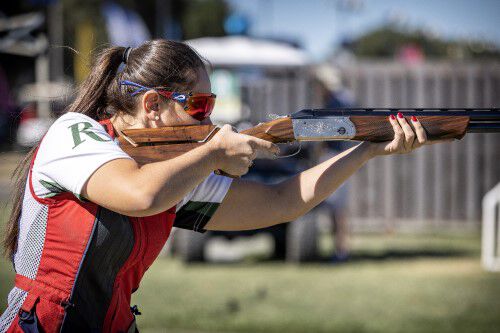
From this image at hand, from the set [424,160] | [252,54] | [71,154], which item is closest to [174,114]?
[71,154]

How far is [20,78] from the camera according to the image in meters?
54.5

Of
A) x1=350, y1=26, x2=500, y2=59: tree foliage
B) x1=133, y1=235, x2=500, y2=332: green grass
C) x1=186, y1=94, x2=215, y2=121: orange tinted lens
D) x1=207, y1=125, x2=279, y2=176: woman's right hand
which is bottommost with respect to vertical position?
x1=133, y1=235, x2=500, y2=332: green grass

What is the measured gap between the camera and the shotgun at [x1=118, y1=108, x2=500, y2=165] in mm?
2824

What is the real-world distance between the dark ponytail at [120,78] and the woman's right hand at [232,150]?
336 mm

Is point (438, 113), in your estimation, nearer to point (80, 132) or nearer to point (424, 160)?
point (80, 132)

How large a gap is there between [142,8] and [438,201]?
183 feet

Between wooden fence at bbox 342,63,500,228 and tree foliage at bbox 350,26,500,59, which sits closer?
wooden fence at bbox 342,63,500,228

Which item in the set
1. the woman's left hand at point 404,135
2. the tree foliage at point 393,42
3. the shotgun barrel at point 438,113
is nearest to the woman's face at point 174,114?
the shotgun barrel at point 438,113

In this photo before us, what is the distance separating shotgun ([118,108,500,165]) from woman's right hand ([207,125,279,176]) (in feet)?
0.55

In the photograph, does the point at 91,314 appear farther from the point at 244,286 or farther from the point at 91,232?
the point at 244,286

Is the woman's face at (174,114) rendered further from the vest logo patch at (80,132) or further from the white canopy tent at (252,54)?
the white canopy tent at (252,54)

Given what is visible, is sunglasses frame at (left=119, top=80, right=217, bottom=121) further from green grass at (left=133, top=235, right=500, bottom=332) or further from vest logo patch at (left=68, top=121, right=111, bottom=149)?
green grass at (left=133, top=235, right=500, bottom=332)

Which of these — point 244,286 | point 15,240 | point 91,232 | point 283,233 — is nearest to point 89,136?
point 91,232

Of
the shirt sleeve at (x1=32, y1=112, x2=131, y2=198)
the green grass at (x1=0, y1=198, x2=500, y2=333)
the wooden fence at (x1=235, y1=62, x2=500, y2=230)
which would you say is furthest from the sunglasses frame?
the wooden fence at (x1=235, y1=62, x2=500, y2=230)
